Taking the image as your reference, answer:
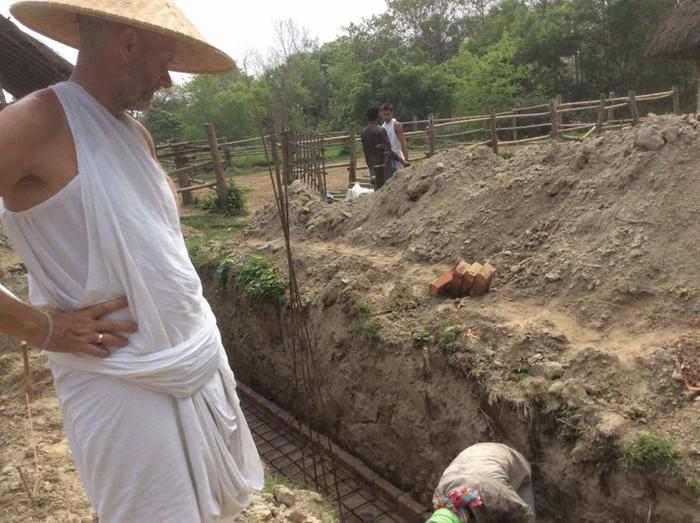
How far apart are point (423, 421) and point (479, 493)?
5.30 feet

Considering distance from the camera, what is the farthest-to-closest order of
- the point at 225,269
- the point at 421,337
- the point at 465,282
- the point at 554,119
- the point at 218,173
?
the point at 554,119 < the point at 218,173 < the point at 225,269 < the point at 465,282 < the point at 421,337

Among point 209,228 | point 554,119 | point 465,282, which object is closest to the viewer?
point 465,282

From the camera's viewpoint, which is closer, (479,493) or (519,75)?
(479,493)

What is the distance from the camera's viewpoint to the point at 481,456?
266cm

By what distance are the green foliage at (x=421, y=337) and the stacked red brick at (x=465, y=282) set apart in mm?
464

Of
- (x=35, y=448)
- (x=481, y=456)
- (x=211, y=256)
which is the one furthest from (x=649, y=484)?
(x=211, y=256)

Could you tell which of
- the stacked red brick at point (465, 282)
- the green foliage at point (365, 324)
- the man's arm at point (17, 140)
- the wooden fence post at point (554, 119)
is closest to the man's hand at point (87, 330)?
the man's arm at point (17, 140)

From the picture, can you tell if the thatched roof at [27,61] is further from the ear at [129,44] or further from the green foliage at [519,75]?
the green foliage at [519,75]

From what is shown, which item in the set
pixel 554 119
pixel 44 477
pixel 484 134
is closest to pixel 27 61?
pixel 44 477

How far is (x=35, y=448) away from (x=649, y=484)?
348 centimetres

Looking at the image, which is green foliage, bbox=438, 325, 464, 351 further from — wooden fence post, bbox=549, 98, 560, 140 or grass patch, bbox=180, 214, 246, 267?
→ wooden fence post, bbox=549, 98, 560, 140

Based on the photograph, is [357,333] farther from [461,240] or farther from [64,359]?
[64,359]

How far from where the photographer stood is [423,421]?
3906 mm

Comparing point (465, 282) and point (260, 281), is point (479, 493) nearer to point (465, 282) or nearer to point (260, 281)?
point (465, 282)
